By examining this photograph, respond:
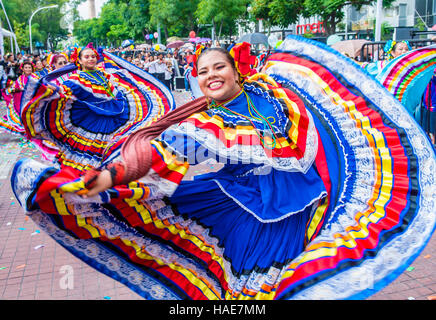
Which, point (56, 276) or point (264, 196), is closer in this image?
point (264, 196)

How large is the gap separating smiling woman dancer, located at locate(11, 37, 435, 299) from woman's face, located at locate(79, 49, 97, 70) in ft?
10.6

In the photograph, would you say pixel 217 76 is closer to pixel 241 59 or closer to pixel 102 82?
pixel 241 59

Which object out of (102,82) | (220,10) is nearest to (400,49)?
(102,82)

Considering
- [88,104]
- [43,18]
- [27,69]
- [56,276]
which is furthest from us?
[43,18]

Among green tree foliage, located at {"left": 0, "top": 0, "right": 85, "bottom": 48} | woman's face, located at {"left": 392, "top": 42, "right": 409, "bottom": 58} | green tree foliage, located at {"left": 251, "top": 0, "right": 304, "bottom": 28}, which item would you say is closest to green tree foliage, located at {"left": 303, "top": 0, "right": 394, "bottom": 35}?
green tree foliage, located at {"left": 251, "top": 0, "right": 304, "bottom": 28}

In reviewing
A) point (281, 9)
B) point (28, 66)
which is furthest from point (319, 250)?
point (281, 9)

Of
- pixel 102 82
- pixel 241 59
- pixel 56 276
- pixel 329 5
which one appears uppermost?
pixel 329 5

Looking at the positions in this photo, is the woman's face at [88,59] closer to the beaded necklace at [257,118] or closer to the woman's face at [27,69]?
the beaded necklace at [257,118]

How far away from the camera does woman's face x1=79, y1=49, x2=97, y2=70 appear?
17.8ft

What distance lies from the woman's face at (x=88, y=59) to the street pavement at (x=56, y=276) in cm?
196

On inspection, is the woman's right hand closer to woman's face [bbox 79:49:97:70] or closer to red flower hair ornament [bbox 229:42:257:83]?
red flower hair ornament [bbox 229:42:257:83]

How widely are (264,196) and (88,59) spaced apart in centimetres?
383

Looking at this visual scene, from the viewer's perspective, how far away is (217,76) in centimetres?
244
